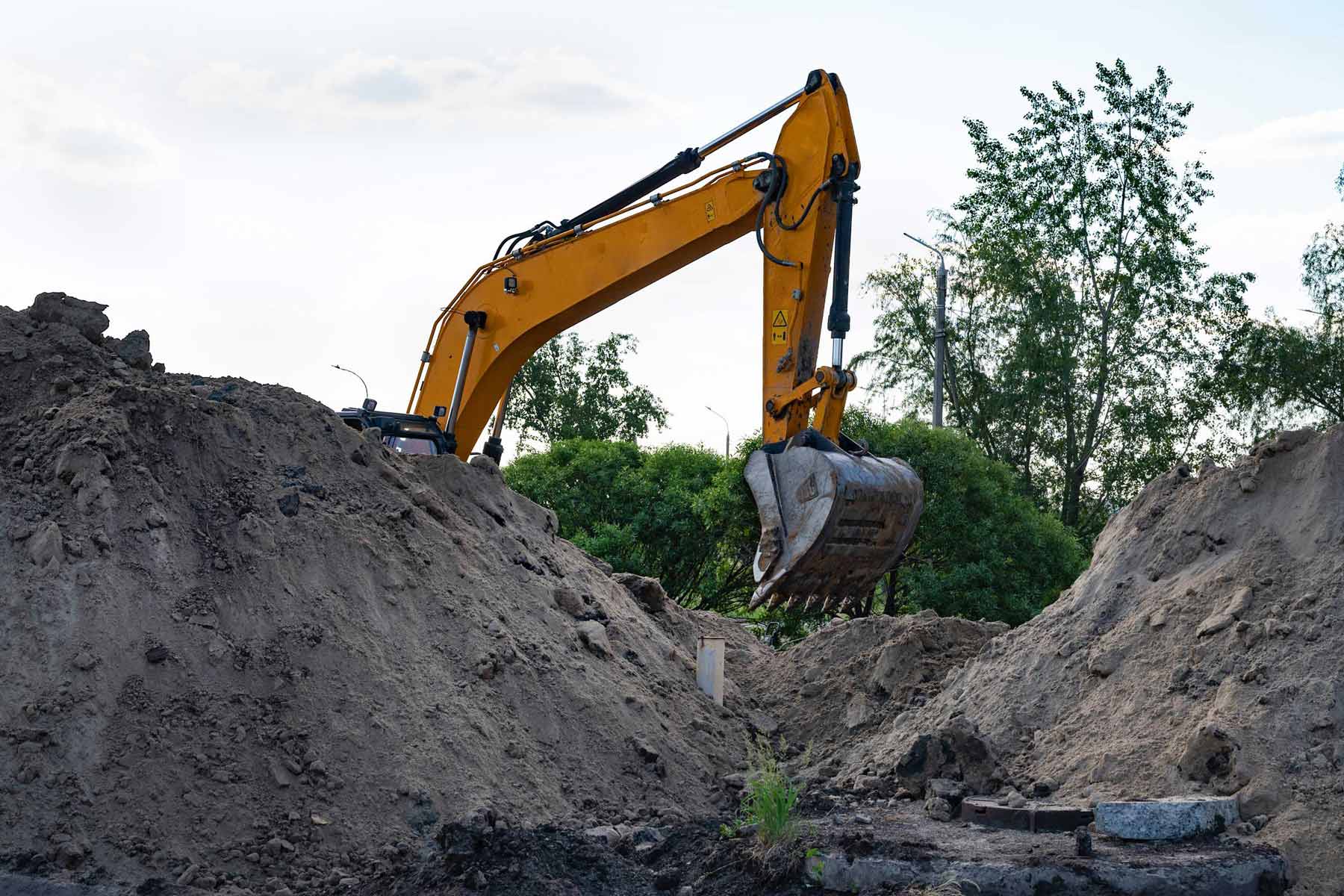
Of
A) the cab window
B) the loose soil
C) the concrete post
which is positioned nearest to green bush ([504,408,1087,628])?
the concrete post

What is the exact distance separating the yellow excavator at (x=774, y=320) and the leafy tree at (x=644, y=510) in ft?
22.8

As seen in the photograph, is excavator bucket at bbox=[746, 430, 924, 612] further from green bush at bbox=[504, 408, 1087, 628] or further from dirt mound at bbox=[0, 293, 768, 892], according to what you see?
green bush at bbox=[504, 408, 1087, 628]

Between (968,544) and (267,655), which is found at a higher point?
(968,544)

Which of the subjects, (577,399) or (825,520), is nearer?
(825,520)

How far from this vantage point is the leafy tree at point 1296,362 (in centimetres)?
2175

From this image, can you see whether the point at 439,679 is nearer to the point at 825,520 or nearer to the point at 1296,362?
the point at 825,520

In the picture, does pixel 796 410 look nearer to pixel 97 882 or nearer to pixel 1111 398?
pixel 97 882

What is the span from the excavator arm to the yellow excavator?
12 millimetres

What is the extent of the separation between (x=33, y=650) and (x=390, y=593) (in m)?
2.23

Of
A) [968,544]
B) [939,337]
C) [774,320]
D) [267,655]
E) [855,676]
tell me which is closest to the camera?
[267,655]

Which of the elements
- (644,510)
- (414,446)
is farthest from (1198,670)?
(644,510)

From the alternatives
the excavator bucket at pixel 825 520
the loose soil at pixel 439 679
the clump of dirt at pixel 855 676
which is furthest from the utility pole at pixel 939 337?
the excavator bucket at pixel 825 520

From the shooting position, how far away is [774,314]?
33.2 ft

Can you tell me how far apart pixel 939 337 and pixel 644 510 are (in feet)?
19.7
